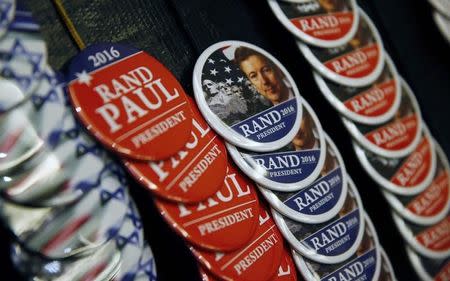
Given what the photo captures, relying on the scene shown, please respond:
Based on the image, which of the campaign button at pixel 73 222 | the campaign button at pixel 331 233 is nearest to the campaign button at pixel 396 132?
the campaign button at pixel 331 233

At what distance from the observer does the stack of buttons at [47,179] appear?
28.8 inches

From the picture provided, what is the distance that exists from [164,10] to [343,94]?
1.37 ft

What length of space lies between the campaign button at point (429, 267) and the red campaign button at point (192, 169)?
1.75 feet

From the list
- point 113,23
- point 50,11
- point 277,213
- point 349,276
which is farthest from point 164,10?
point 349,276

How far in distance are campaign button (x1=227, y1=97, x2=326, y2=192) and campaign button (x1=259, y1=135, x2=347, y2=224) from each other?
0.06 feet

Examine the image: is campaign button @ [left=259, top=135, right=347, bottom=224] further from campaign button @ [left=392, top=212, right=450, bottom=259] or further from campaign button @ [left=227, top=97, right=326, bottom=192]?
campaign button @ [left=392, top=212, right=450, bottom=259]

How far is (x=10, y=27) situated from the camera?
752 millimetres

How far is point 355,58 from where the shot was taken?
1146mm

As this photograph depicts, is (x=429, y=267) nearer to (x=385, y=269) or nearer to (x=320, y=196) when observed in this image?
(x=385, y=269)

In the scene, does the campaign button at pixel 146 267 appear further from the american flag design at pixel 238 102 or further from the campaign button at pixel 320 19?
the campaign button at pixel 320 19

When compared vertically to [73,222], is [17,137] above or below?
above

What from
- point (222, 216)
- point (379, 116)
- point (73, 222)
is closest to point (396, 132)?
point (379, 116)

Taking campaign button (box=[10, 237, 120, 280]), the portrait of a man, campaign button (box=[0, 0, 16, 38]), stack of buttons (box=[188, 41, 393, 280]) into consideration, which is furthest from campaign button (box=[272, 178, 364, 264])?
campaign button (box=[0, 0, 16, 38])

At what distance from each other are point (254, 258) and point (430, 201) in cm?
50
